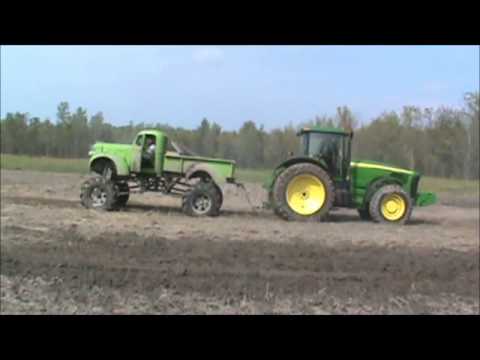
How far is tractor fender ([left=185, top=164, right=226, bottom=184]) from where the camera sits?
1491 cm

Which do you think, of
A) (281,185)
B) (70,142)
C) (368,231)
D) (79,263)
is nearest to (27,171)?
(70,142)

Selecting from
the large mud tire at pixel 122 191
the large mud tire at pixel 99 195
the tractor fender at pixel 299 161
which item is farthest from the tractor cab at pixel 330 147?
the large mud tire at pixel 99 195

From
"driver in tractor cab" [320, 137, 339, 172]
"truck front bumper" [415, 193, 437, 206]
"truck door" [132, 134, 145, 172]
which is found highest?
"driver in tractor cab" [320, 137, 339, 172]

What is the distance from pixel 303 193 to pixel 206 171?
7.84 feet

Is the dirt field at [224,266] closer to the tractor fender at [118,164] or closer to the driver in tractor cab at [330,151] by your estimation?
the tractor fender at [118,164]

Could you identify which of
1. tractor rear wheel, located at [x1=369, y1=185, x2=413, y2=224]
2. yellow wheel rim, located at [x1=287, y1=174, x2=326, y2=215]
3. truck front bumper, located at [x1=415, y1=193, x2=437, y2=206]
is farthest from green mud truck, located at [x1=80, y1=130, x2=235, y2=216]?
truck front bumper, located at [x1=415, y1=193, x2=437, y2=206]

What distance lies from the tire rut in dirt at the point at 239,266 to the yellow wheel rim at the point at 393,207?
4.07 metres

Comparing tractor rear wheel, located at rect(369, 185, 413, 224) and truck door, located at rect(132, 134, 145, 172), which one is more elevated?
truck door, located at rect(132, 134, 145, 172)

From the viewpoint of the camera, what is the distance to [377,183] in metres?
14.8

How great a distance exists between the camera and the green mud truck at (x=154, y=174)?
566 inches

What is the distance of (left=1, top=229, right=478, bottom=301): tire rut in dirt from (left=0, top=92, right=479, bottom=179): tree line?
13841mm

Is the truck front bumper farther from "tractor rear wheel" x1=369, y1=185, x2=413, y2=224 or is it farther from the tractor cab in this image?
the tractor cab

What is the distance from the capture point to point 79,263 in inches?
313
